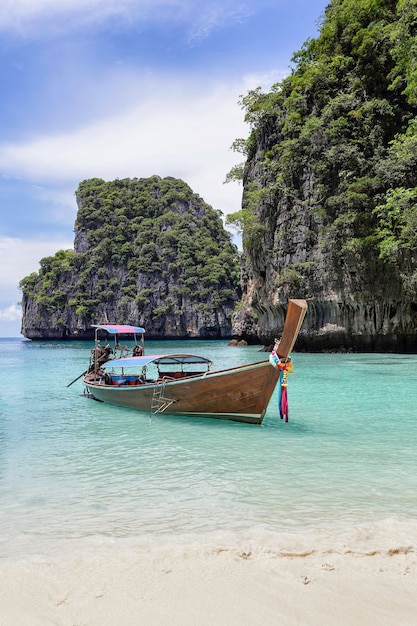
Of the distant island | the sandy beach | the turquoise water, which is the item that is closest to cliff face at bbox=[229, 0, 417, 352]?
the distant island

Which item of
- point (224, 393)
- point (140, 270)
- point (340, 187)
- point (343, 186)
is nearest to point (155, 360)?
point (224, 393)

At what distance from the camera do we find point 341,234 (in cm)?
2498

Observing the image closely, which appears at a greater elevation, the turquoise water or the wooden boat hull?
the wooden boat hull

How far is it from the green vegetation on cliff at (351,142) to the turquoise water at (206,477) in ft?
46.9

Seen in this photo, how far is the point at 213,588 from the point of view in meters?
2.78

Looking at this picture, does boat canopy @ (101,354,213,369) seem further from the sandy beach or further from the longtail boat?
the sandy beach

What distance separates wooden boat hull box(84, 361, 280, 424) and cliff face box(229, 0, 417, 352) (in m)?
14.1

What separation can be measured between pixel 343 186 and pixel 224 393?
62.5ft

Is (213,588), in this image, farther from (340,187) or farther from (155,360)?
(340,187)

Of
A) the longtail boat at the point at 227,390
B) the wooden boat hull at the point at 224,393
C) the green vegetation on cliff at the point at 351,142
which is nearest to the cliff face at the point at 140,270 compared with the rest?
the green vegetation on cliff at the point at 351,142

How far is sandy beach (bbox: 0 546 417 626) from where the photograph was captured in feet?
7.98

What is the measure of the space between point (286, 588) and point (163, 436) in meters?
5.50

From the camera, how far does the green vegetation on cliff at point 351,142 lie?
22.0m

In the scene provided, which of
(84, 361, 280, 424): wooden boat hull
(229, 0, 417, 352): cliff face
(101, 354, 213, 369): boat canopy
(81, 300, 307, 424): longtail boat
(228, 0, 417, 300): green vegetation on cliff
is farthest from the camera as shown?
(229, 0, 417, 352): cliff face
